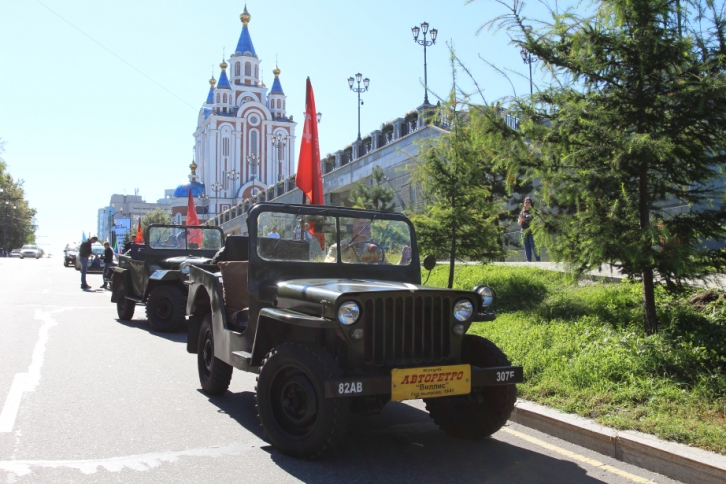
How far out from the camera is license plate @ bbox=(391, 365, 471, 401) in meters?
4.62

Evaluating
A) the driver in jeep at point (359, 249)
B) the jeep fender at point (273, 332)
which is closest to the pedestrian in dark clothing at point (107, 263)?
the driver in jeep at point (359, 249)

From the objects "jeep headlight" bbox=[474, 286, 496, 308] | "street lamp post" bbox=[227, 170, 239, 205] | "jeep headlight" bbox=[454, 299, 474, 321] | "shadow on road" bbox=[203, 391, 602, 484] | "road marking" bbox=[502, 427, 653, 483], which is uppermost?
"street lamp post" bbox=[227, 170, 239, 205]

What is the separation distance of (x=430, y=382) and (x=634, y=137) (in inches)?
152

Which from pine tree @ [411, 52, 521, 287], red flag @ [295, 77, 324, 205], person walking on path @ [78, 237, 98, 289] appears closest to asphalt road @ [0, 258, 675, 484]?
pine tree @ [411, 52, 521, 287]

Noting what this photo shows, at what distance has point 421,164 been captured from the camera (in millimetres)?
12695

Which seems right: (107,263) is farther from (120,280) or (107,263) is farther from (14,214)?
(14,214)

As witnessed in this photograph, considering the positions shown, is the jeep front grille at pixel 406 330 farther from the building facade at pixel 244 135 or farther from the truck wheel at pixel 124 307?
the building facade at pixel 244 135

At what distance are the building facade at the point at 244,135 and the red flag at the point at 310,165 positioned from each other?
8764cm

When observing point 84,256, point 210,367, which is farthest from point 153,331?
point 84,256

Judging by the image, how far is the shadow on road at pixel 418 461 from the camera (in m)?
4.57

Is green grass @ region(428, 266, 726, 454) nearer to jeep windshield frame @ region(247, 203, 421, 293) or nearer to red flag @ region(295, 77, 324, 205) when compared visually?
jeep windshield frame @ region(247, 203, 421, 293)

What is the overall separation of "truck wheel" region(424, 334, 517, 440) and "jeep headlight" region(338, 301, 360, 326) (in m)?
1.03

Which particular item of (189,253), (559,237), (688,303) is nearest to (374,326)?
(559,237)

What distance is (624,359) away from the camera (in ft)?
21.7
